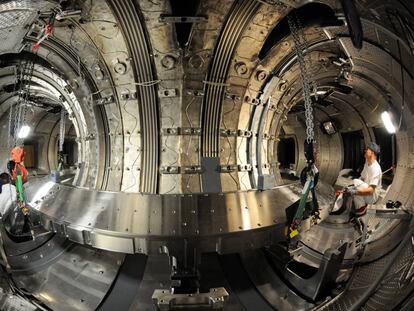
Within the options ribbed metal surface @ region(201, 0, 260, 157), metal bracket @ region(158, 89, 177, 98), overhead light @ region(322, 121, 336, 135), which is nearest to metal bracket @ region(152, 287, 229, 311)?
ribbed metal surface @ region(201, 0, 260, 157)

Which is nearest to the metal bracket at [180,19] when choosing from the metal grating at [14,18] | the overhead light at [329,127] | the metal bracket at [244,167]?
the metal grating at [14,18]

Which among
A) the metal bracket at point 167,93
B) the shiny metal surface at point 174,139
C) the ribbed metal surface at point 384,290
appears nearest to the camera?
the ribbed metal surface at point 384,290

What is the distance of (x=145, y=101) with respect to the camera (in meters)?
2.87

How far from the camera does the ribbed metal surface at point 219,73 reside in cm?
263

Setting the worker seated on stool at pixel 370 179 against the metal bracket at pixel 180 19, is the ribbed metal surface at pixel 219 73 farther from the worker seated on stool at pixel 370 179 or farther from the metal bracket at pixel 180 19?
the worker seated on stool at pixel 370 179

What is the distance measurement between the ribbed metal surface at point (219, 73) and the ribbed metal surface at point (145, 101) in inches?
24.1

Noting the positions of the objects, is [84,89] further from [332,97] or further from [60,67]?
[332,97]

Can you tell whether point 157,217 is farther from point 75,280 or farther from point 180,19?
point 180,19

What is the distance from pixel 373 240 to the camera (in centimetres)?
419

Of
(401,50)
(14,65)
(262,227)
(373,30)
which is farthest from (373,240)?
(14,65)

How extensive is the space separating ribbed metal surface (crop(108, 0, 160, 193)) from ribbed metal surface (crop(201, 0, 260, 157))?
613 millimetres

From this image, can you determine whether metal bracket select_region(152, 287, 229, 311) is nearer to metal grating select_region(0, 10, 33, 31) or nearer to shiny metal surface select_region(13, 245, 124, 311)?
shiny metal surface select_region(13, 245, 124, 311)

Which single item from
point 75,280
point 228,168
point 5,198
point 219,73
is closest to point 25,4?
point 219,73

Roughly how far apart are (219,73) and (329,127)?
9.63 metres
